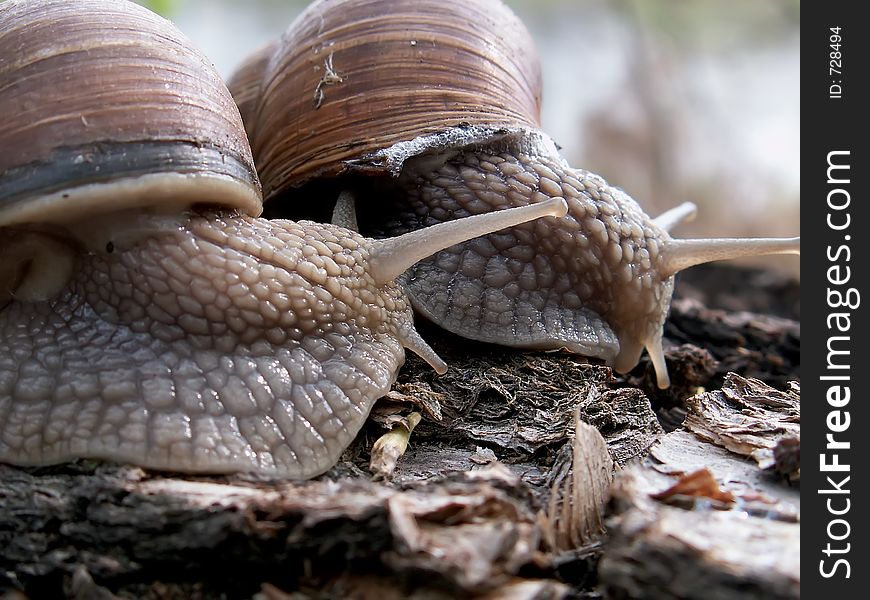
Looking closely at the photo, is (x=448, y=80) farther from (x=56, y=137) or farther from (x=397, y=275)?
(x=56, y=137)

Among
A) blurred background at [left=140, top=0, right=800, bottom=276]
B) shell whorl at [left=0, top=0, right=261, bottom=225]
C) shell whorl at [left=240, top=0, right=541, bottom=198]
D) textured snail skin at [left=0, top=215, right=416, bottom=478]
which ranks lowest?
textured snail skin at [left=0, top=215, right=416, bottom=478]

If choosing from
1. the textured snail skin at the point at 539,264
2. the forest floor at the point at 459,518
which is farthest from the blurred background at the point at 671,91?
the forest floor at the point at 459,518

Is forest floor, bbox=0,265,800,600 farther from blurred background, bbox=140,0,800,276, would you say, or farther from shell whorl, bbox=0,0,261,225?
blurred background, bbox=140,0,800,276

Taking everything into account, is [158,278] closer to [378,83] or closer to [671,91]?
[378,83]

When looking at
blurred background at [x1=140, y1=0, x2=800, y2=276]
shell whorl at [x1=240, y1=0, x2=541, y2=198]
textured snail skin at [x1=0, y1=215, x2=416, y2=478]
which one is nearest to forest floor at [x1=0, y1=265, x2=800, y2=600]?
textured snail skin at [x1=0, y1=215, x2=416, y2=478]

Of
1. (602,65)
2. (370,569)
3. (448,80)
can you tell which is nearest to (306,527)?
(370,569)

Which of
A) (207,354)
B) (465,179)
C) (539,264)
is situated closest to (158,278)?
(207,354)
